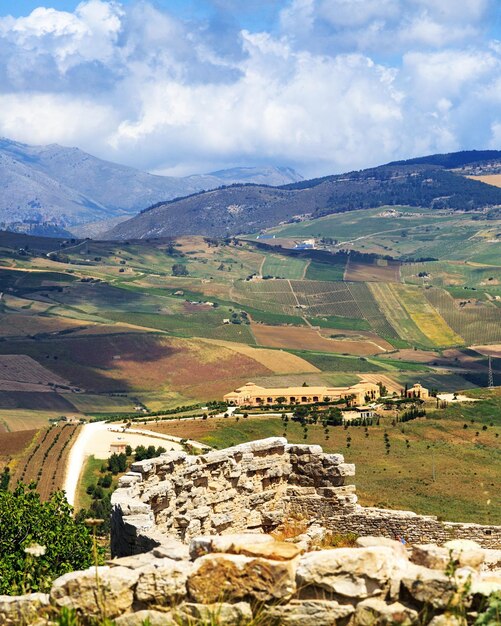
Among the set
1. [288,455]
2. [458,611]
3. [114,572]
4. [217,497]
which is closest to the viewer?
[458,611]

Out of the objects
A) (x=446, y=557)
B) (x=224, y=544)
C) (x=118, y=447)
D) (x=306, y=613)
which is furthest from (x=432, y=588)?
(x=118, y=447)

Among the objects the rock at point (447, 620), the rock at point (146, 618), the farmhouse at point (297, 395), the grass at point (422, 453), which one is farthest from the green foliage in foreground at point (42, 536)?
the farmhouse at point (297, 395)

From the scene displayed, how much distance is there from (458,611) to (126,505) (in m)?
9.29

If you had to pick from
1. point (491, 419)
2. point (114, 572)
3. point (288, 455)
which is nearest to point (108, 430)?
point (491, 419)

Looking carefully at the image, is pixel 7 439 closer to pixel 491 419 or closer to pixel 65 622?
pixel 491 419

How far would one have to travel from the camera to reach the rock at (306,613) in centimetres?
1280

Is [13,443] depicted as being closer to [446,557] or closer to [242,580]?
[242,580]

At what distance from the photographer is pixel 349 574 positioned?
13.1 metres

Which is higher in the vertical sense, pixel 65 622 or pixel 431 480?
pixel 65 622

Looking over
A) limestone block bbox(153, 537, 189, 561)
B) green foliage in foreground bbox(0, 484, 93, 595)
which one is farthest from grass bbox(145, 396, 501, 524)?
limestone block bbox(153, 537, 189, 561)

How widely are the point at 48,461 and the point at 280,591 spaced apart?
398ft

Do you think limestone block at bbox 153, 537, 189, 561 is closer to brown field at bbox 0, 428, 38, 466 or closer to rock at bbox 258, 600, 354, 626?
rock at bbox 258, 600, 354, 626

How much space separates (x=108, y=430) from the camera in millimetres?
148375

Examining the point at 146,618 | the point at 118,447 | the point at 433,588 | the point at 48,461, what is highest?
→ the point at 433,588
